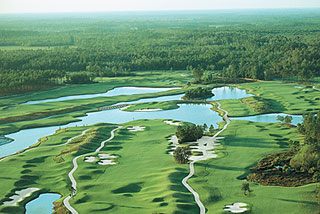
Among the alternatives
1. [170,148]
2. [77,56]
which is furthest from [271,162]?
[77,56]

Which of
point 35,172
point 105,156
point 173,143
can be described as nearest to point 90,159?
point 105,156

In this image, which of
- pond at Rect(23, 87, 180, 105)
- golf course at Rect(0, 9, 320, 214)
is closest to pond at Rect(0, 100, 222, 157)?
golf course at Rect(0, 9, 320, 214)

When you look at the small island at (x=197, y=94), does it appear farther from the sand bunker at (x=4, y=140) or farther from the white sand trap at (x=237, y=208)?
the white sand trap at (x=237, y=208)

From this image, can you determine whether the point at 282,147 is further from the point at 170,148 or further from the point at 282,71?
the point at 282,71

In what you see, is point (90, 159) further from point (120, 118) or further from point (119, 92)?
point (119, 92)

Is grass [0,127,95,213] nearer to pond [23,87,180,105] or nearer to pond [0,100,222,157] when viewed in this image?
pond [0,100,222,157]

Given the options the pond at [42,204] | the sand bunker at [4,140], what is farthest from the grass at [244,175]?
the sand bunker at [4,140]
